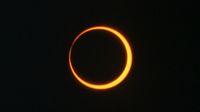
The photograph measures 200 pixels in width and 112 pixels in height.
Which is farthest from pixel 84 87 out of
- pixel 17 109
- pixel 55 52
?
pixel 17 109

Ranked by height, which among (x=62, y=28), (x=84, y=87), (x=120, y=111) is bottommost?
(x=120, y=111)

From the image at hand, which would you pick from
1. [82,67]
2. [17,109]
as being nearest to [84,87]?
[82,67]

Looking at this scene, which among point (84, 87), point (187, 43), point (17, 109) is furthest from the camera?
point (17, 109)

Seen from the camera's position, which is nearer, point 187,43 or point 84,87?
point 187,43

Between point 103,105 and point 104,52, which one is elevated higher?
point 104,52

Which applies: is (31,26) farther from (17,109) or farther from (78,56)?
(17,109)

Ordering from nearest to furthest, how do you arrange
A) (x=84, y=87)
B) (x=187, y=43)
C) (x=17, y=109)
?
1. (x=187, y=43)
2. (x=84, y=87)
3. (x=17, y=109)
